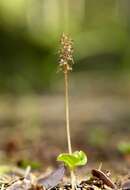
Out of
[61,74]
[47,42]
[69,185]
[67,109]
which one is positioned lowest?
[69,185]

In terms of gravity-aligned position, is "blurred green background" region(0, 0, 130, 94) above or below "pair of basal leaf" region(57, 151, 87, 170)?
above

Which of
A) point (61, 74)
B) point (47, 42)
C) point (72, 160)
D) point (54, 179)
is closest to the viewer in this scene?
point (72, 160)

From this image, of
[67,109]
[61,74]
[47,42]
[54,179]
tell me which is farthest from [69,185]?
[47,42]

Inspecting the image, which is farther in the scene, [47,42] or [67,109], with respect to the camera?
[47,42]

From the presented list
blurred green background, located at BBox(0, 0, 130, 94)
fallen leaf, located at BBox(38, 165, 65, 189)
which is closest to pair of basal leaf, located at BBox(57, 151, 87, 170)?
fallen leaf, located at BBox(38, 165, 65, 189)

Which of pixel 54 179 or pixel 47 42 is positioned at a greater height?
pixel 47 42

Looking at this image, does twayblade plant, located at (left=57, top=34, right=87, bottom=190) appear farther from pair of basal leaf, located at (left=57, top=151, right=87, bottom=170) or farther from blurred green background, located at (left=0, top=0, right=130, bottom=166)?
blurred green background, located at (left=0, top=0, right=130, bottom=166)

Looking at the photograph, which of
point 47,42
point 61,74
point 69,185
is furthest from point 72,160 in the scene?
point 47,42

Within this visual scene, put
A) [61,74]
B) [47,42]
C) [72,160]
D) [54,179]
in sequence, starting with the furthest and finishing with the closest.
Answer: [47,42]
[61,74]
[54,179]
[72,160]

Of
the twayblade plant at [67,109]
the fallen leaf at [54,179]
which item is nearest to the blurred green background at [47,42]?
the fallen leaf at [54,179]

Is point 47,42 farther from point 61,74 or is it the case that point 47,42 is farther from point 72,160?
point 72,160
